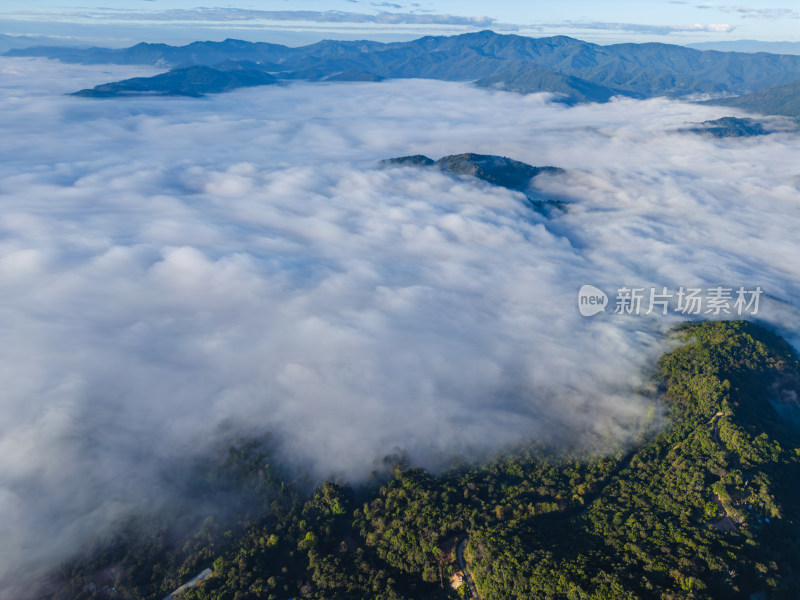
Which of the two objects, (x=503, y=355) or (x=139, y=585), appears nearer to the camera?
(x=139, y=585)

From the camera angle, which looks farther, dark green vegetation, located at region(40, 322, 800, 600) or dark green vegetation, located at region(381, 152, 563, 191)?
dark green vegetation, located at region(381, 152, 563, 191)

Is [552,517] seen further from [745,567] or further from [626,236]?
[626,236]

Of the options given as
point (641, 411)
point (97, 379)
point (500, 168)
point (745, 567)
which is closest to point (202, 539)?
point (97, 379)

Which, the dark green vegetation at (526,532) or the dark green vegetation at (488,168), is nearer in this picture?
the dark green vegetation at (526,532)
